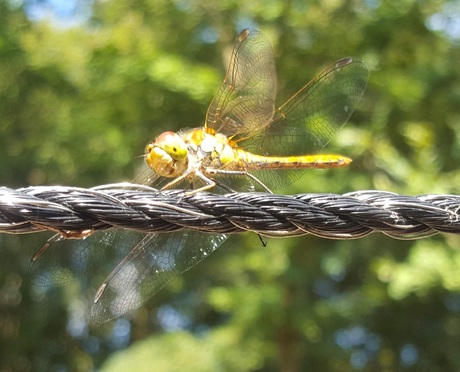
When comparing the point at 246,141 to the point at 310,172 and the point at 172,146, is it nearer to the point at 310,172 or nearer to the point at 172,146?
the point at 172,146

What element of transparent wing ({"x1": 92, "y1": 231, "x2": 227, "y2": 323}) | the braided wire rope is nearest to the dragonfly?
transparent wing ({"x1": 92, "y1": 231, "x2": 227, "y2": 323})

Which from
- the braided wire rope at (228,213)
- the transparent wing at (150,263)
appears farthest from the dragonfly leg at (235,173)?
the braided wire rope at (228,213)

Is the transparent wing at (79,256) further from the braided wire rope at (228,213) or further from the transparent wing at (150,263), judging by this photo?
the braided wire rope at (228,213)

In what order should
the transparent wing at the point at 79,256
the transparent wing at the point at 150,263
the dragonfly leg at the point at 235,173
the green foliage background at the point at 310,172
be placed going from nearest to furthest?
the transparent wing at the point at 79,256 → the transparent wing at the point at 150,263 → the dragonfly leg at the point at 235,173 → the green foliage background at the point at 310,172

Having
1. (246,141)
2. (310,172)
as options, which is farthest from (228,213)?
(310,172)

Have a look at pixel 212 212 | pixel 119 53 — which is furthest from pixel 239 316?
pixel 212 212

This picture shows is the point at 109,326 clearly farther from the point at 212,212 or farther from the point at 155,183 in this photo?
the point at 212,212
